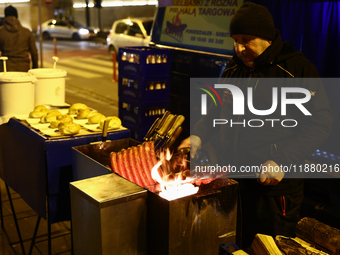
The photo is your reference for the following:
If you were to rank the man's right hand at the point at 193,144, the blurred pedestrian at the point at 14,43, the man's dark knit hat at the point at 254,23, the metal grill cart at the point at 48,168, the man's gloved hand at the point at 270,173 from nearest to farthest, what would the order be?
the man's gloved hand at the point at 270,173
the man's dark knit hat at the point at 254,23
the man's right hand at the point at 193,144
the metal grill cart at the point at 48,168
the blurred pedestrian at the point at 14,43

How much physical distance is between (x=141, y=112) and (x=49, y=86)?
7.79ft

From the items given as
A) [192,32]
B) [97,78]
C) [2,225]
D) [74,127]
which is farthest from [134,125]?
[97,78]

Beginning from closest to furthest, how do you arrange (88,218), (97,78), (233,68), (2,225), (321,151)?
(88,218) → (233,68) → (2,225) → (321,151) → (97,78)

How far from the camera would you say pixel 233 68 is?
9.44 ft

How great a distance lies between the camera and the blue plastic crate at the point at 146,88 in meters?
6.75

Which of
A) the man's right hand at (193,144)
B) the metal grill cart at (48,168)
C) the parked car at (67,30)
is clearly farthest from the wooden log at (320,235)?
the parked car at (67,30)

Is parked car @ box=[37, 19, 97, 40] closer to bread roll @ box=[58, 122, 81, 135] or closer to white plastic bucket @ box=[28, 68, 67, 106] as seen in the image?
white plastic bucket @ box=[28, 68, 67, 106]

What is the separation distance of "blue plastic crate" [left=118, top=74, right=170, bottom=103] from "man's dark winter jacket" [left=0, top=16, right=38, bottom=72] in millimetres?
2025

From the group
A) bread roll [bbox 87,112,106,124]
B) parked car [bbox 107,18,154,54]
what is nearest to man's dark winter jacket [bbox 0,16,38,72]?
bread roll [bbox 87,112,106,124]

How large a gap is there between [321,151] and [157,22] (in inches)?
169

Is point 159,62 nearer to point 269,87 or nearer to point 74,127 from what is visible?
point 74,127

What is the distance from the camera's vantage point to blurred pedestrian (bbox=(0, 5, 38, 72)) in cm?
739

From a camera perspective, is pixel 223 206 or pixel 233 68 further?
pixel 233 68

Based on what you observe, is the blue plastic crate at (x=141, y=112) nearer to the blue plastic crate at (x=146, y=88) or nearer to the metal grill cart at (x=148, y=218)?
the blue plastic crate at (x=146, y=88)
